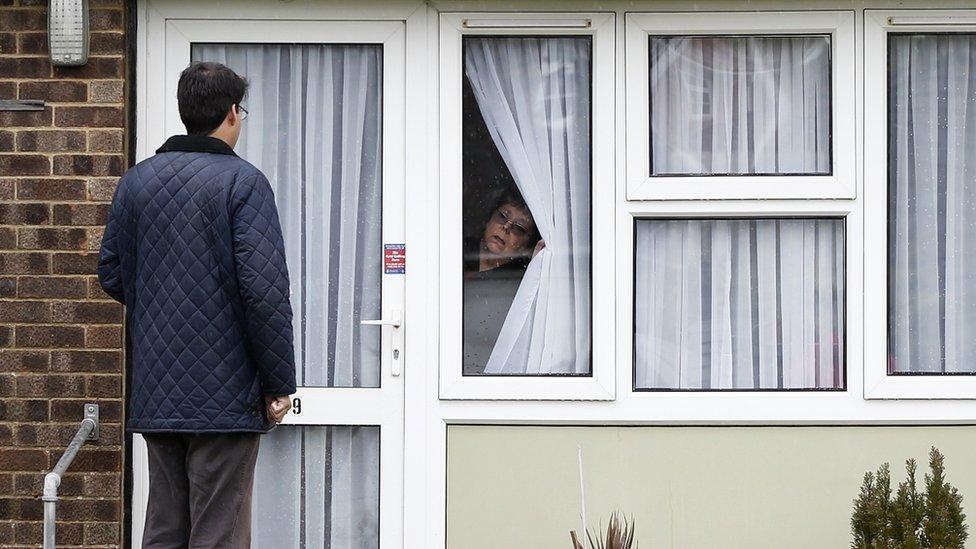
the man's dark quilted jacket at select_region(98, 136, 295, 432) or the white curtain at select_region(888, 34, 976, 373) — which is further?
the white curtain at select_region(888, 34, 976, 373)

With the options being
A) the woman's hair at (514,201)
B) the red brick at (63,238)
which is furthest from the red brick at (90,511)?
the woman's hair at (514,201)

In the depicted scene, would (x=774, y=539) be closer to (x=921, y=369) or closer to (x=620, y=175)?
(x=921, y=369)

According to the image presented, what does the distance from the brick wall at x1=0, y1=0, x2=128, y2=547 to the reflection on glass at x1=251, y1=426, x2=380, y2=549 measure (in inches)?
21.3

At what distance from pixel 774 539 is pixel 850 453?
1.34ft

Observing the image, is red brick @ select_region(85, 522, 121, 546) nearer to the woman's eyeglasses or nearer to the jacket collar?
the jacket collar

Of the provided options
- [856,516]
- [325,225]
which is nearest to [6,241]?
[325,225]

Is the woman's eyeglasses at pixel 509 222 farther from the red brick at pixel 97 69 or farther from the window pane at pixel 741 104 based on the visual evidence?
the red brick at pixel 97 69

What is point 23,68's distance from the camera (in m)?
4.50

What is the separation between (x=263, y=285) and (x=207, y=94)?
0.58 m

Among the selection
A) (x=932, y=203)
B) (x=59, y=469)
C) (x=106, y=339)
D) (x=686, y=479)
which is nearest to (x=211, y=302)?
(x=59, y=469)

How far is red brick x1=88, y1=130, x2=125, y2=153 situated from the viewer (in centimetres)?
450

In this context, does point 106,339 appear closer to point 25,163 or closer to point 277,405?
point 25,163

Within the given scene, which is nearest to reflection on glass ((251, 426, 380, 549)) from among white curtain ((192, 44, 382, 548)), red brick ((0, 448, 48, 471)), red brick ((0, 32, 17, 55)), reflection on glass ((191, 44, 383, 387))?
white curtain ((192, 44, 382, 548))

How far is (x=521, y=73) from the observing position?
15.4ft
